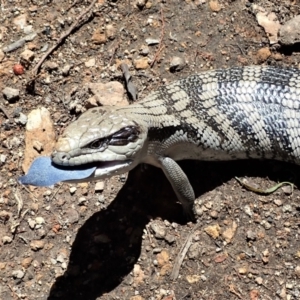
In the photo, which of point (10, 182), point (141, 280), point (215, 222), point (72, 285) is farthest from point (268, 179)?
point (10, 182)

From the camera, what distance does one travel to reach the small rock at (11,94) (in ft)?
17.3

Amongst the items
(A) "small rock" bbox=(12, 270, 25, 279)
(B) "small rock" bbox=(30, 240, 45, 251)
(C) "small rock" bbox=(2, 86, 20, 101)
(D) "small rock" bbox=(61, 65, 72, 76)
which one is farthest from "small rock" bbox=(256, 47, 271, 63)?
(A) "small rock" bbox=(12, 270, 25, 279)

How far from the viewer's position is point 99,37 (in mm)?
5477

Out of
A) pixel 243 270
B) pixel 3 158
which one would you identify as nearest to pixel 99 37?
pixel 3 158

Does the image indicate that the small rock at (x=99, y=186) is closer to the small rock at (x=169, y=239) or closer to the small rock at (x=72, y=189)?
the small rock at (x=72, y=189)

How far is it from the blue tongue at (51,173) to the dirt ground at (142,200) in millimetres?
918

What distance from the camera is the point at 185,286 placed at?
4.62 meters

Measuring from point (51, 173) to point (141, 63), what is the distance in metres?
1.72

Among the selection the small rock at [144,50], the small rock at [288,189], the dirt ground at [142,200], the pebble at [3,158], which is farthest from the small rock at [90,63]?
the small rock at [288,189]

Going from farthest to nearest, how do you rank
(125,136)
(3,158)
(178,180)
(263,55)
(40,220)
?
1. (263,55)
2. (3,158)
3. (40,220)
4. (178,180)
5. (125,136)

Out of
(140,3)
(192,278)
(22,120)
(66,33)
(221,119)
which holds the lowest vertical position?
(192,278)

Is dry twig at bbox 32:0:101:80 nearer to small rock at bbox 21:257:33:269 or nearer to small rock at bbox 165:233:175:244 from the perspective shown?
small rock at bbox 21:257:33:269

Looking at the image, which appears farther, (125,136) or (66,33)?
(66,33)

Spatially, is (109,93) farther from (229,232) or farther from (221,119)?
(229,232)
